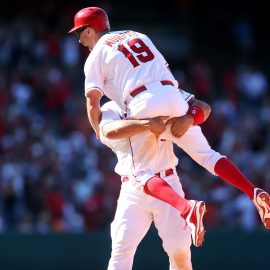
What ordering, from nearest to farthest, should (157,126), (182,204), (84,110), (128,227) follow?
1. (182,204)
2. (157,126)
3. (128,227)
4. (84,110)

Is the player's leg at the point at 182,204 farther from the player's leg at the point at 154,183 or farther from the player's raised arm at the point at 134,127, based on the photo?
the player's raised arm at the point at 134,127

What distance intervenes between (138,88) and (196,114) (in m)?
0.45

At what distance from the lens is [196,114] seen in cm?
637

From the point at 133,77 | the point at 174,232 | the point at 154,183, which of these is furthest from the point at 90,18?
the point at 174,232

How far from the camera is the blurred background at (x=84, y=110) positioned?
1173 centimetres

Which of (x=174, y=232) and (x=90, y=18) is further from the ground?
(x=90, y=18)

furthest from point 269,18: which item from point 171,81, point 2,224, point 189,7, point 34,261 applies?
point 171,81

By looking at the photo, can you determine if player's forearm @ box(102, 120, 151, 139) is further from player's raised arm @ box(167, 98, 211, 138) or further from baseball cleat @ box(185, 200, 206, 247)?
baseball cleat @ box(185, 200, 206, 247)

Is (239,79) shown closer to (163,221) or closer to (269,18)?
(269,18)

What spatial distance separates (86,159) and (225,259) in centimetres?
350

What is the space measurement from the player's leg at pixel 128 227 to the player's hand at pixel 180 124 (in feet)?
1.68

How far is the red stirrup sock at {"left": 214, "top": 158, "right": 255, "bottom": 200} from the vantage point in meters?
6.36

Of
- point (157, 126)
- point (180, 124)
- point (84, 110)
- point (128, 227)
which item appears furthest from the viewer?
point (84, 110)

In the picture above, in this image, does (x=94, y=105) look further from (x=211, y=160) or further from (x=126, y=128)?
(x=211, y=160)
